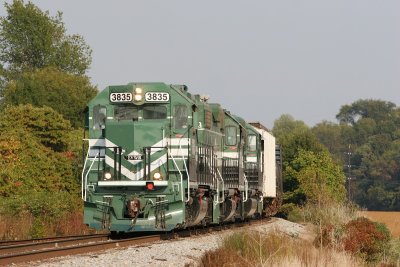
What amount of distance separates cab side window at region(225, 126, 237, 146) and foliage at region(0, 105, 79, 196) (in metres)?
9.73

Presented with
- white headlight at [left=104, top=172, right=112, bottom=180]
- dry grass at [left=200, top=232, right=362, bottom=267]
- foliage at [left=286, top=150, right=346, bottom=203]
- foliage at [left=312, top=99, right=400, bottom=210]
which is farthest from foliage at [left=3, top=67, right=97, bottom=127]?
dry grass at [left=200, top=232, right=362, bottom=267]

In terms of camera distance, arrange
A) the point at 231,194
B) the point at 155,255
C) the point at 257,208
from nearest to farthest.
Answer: the point at 155,255 < the point at 231,194 < the point at 257,208

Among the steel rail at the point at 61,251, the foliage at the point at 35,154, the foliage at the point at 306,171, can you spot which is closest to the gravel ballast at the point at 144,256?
the steel rail at the point at 61,251

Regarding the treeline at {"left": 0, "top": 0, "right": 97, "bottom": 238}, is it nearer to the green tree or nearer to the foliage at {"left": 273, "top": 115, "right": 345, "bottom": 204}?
the foliage at {"left": 273, "top": 115, "right": 345, "bottom": 204}

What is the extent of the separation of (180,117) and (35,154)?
1984 cm

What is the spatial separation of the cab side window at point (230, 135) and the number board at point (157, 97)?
24.4 ft

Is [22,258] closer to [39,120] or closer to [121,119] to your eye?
[121,119]

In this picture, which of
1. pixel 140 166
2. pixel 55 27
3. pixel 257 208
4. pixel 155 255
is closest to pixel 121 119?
pixel 140 166

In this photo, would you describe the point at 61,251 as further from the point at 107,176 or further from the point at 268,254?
the point at 107,176

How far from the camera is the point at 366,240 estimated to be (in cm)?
2152

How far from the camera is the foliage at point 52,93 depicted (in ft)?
227

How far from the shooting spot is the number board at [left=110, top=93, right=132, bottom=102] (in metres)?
22.0

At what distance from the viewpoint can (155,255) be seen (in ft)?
54.3

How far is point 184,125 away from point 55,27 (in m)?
62.8
